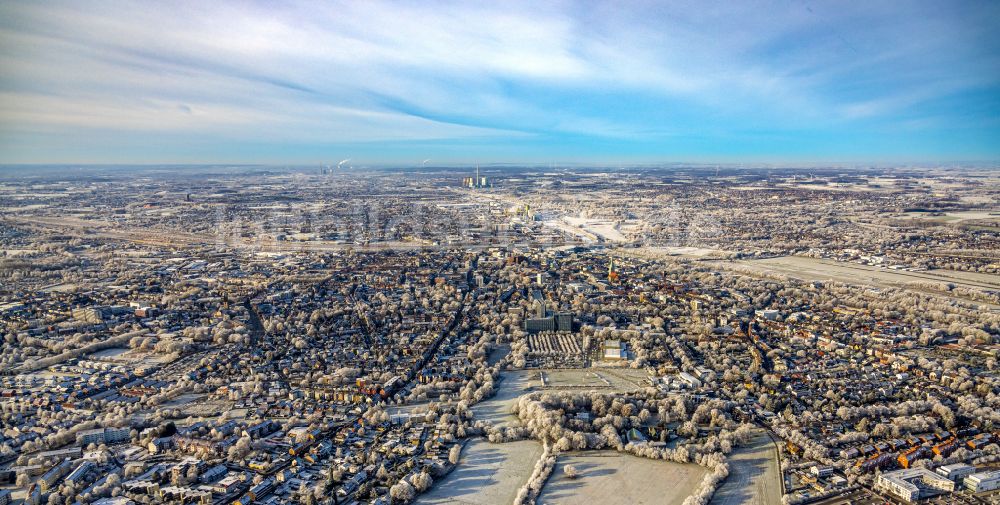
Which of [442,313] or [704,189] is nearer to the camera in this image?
[442,313]

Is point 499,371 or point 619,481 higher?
point 499,371

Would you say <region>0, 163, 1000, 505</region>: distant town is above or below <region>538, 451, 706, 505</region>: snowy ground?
above

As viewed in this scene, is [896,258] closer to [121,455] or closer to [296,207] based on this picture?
[121,455]

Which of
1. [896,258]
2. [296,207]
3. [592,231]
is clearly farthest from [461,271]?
[296,207]

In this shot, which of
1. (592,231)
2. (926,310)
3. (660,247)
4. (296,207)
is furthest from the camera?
(296,207)

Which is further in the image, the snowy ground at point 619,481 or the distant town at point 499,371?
the distant town at point 499,371

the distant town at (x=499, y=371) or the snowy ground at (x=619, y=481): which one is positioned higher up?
the distant town at (x=499, y=371)

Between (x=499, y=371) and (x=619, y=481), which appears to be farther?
(x=499, y=371)

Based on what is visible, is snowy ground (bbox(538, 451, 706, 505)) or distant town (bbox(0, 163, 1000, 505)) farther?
distant town (bbox(0, 163, 1000, 505))
